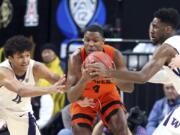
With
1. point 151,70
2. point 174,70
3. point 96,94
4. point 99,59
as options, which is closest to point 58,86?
point 99,59

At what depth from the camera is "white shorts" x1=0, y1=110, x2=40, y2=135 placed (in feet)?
25.4

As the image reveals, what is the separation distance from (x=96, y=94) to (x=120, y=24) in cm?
498

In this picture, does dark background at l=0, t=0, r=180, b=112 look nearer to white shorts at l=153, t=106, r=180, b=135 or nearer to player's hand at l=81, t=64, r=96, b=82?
player's hand at l=81, t=64, r=96, b=82

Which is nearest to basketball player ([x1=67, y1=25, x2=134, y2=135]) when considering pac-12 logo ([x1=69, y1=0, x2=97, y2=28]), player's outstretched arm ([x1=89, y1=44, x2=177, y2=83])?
player's outstretched arm ([x1=89, y1=44, x2=177, y2=83])

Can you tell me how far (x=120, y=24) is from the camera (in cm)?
1253

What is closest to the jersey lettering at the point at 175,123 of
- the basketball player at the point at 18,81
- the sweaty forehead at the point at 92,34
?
the sweaty forehead at the point at 92,34

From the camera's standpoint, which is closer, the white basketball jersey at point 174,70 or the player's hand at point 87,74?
the white basketball jersey at point 174,70

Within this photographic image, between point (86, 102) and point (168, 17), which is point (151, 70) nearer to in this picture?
point (168, 17)

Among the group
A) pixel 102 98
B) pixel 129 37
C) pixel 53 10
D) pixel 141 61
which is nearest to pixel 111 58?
pixel 102 98

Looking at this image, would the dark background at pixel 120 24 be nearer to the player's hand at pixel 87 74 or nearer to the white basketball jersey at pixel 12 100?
the white basketball jersey at pixel 12 100

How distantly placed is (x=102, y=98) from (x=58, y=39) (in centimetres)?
552

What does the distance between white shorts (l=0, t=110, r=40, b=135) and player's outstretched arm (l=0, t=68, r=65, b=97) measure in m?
0.38

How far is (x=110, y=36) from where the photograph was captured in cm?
1165

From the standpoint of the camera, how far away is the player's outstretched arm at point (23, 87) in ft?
23.8
